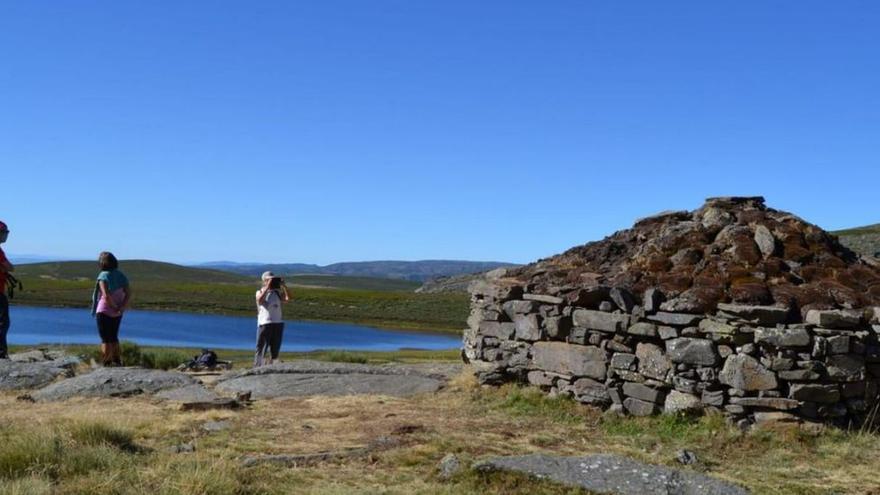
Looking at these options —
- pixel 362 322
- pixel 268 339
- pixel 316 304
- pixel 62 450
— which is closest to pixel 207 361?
pixel 268 339

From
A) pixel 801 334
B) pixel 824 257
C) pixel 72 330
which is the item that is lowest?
pixel 72 330

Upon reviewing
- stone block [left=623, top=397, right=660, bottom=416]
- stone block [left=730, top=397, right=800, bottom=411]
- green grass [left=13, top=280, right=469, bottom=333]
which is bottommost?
green grass [left=13, top=280, right=469, bottom=333]

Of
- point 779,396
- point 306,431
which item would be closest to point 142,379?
point 306,431

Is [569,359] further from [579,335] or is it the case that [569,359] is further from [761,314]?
[761,314]

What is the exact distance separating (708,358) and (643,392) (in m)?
0.96

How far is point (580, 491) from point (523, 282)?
6.45 meters

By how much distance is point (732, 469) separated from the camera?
322 inches

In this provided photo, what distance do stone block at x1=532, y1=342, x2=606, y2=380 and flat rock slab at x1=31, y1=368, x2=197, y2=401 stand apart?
5.45m

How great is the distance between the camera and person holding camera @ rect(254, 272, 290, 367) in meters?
14.6

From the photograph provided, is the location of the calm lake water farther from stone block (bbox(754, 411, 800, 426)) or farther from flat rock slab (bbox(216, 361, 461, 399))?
stone block (bbox(754, 411, 800, 426))

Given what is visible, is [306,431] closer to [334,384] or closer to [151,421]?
[151,421]

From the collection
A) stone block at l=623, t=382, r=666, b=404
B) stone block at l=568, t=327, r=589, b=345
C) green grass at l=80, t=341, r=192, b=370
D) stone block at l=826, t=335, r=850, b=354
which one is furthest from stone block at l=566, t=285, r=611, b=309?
green grass at l=80, t=341, r=192, b=370

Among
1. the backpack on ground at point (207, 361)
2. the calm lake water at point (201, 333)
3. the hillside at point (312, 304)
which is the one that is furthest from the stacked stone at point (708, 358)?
the hillside at point (312, 304)

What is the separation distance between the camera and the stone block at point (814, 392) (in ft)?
31.3
